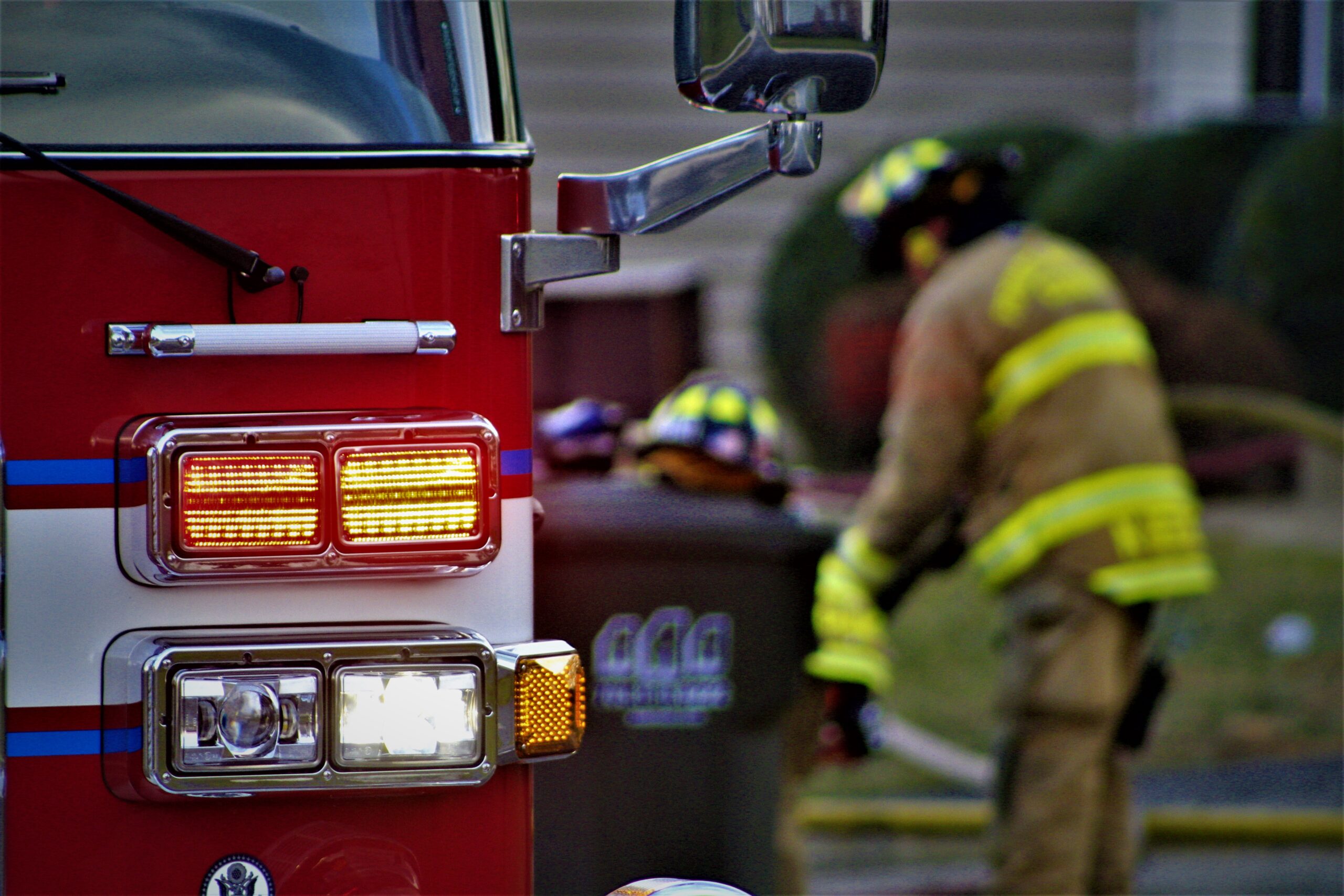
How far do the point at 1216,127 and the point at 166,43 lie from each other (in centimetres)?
897

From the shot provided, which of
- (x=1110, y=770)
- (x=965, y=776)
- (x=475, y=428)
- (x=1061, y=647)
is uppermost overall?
(x=475, y=428)

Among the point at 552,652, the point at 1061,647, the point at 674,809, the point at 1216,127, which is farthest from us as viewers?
the point at 1216,127

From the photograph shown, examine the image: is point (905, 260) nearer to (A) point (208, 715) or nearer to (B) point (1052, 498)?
(B) point (1052, 498)

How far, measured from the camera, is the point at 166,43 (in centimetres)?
204

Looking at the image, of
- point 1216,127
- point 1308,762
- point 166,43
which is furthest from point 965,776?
point 1216,127

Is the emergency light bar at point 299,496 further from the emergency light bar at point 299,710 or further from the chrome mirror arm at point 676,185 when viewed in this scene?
the chrome mirror arm at point 676,185

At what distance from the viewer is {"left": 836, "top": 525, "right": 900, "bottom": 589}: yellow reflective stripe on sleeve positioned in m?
4.23

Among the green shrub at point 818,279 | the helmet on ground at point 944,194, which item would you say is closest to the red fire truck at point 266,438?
the helmet on ground at point 944,194

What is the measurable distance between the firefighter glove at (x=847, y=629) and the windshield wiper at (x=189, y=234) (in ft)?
6.75

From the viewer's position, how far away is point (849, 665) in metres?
3.98

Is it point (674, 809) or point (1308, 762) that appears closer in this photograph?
point (674, 809)

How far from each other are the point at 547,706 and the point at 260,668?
0.35 m

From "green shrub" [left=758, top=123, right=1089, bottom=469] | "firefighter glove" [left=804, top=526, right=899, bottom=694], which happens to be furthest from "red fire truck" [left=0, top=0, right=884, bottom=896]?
"green shrub" [left=758, top=123, right=1089, bottom=469]

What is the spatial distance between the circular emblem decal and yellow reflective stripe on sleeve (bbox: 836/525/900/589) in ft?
7.76
